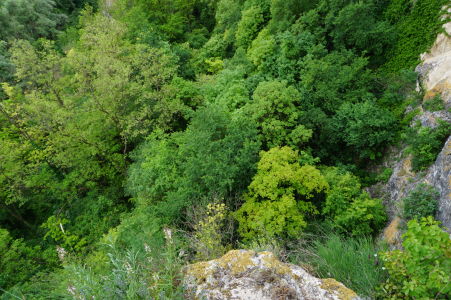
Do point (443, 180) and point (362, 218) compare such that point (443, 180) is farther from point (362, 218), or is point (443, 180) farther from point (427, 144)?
point (362, 218)

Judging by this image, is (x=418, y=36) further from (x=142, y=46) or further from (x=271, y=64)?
(x=142, y=46)

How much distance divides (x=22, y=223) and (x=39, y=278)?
8.18m

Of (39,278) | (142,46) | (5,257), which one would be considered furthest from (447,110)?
(5,257)

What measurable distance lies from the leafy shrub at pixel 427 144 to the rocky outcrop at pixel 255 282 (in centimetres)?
602

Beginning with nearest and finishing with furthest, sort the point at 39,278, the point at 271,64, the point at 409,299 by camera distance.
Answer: the point at 409,299 < the point at 39,278 < the point at 271,64

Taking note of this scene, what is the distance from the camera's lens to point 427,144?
810 centimetres

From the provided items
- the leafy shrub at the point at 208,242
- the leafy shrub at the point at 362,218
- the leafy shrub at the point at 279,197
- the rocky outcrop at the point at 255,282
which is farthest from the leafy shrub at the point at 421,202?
the leafy shrub at the point at 208,242

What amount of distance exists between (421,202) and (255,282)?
5.58m

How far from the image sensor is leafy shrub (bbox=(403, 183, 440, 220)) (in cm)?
696

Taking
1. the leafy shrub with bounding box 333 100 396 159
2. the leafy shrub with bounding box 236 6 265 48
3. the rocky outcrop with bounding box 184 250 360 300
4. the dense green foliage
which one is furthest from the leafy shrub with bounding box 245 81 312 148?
the leafy shrub with bounding box 236 6 265 48

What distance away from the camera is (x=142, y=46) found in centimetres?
1627

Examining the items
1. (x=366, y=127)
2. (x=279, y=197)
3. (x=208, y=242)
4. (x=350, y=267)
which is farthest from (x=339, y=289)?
(x=366, y=127)

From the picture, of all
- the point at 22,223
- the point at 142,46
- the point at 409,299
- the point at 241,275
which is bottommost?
the point at 22,223

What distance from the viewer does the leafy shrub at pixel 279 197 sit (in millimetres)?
8312
